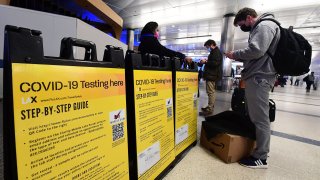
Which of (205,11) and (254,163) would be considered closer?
(254,163)

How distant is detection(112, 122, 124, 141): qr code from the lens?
2.71 ft

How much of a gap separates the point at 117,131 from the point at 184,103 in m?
0.77

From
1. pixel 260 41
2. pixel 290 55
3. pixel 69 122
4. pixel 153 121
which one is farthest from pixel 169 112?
pixel 290 55

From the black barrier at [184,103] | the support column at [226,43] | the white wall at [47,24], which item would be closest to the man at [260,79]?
the black barrier at [184,103]

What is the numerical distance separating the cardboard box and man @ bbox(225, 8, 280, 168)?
0.24 feet

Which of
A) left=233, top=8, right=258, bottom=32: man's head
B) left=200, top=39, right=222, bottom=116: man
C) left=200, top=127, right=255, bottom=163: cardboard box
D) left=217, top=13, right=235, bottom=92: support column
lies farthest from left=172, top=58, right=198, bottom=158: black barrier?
left=217, top=13, right=235, bottom=92: support column

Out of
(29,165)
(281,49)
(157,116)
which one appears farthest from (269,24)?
(29,165)

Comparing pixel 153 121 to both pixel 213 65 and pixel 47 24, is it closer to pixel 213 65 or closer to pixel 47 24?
pixel 47 24

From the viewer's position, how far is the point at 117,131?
2.78ft

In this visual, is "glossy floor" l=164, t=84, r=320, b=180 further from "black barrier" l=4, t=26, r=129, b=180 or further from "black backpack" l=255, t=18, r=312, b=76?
"black backpack" l=255, t=18, r=312, b=76

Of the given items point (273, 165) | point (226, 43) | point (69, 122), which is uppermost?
point (226, 43)

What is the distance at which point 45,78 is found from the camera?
576mm

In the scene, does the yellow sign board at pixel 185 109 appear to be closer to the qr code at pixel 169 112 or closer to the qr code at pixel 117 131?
the qr code at pixel 169 112

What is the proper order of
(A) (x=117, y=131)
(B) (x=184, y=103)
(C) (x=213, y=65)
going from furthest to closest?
(C) (x=213, y=65) < (B) (x=184, y=103) < (A) (x=117, y=131)
